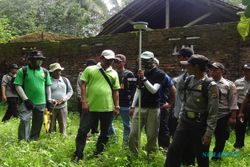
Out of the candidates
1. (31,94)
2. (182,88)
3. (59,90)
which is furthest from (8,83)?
(182,88)

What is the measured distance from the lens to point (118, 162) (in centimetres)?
578

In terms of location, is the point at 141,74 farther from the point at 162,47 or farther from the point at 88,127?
the point at 162,47

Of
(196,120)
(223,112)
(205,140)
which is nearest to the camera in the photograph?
(205,140)

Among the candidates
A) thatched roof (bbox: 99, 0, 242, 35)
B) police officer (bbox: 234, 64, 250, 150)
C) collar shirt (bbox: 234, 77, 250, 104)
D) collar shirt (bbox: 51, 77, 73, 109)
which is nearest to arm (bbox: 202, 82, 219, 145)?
police officer (bbox: 234, 64, 250, 150)

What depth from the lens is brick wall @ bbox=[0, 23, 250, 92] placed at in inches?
376

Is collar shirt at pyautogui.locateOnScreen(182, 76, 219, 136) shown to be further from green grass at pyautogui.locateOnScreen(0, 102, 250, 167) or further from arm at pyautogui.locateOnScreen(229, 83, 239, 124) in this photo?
arm at pyautogui.locateOnScreen(229, 83, 239, 124)

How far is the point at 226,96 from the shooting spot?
6.42 metres

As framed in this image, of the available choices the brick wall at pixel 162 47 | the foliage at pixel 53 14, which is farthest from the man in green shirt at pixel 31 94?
the foliage at pixel 53 14

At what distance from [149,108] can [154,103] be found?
0.36ft

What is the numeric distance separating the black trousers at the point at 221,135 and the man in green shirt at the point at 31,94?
3.03 meters

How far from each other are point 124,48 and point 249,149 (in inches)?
213

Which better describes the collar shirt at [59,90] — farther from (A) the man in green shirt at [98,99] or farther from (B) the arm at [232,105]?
(B) the arm at [232,105]

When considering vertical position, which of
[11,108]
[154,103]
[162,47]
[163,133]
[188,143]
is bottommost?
[11,108]

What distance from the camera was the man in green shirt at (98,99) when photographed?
6.01m
